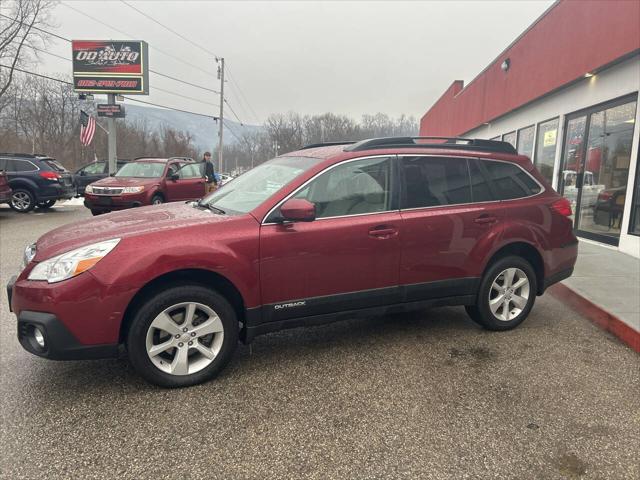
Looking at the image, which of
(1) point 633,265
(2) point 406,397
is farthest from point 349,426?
(1) point 633,265

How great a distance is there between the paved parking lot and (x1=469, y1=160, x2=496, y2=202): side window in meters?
1.32

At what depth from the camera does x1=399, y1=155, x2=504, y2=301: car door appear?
373cm

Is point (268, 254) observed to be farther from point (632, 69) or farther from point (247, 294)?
point (632, 69)

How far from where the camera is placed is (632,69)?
7703mm

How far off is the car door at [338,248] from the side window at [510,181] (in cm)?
116

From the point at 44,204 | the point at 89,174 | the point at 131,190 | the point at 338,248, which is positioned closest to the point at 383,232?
the point at 338,248

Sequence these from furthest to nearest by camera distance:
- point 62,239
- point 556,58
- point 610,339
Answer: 1. point 556,58
2. point 610,339
3. point 62,239

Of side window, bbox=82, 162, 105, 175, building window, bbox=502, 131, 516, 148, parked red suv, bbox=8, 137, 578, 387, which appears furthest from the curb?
side window, bbox=82, 162, 105, 175

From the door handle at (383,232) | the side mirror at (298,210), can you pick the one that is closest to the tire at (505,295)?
the door handle at (383,232)

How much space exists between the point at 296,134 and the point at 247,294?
254ft

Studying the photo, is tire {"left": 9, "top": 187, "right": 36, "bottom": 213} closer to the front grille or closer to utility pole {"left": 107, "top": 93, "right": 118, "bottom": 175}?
the front grille

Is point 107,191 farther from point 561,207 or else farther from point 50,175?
point 561,207

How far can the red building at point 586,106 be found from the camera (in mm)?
7672

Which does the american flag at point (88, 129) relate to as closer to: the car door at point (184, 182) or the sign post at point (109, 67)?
the sign post at point (109, 67)
